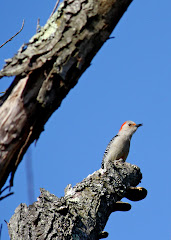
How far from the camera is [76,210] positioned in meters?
4.76

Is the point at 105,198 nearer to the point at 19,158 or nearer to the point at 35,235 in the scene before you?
the point at 35,235

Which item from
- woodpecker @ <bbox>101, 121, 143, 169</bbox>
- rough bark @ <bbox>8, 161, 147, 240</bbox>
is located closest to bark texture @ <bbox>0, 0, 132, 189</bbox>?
rough bark @ <bbox>8, 161, 147, 240</bbox>

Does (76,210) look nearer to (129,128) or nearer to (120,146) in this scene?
(120,146)

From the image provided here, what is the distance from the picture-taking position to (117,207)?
559 cm

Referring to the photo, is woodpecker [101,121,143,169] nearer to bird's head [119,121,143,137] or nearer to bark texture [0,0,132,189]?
bird's head [119,121,143,137]

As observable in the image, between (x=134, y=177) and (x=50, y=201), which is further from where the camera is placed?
(x=134, y=177)

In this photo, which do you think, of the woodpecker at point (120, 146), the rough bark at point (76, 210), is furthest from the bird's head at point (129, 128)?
the rough bark at point (76, 210)

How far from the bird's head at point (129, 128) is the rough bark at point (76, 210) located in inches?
191

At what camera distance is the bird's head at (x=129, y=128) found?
1070 cm

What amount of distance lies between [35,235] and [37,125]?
254cm

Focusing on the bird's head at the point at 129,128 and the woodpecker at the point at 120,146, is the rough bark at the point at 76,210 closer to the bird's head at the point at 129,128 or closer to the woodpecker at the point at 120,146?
the woodpecker at the point at 120,146

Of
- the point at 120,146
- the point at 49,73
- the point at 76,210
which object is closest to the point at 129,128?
→ the point at 120,146

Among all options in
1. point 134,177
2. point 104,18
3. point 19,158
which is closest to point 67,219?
point 134,177

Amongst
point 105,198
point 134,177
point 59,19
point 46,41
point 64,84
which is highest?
point 134,177
